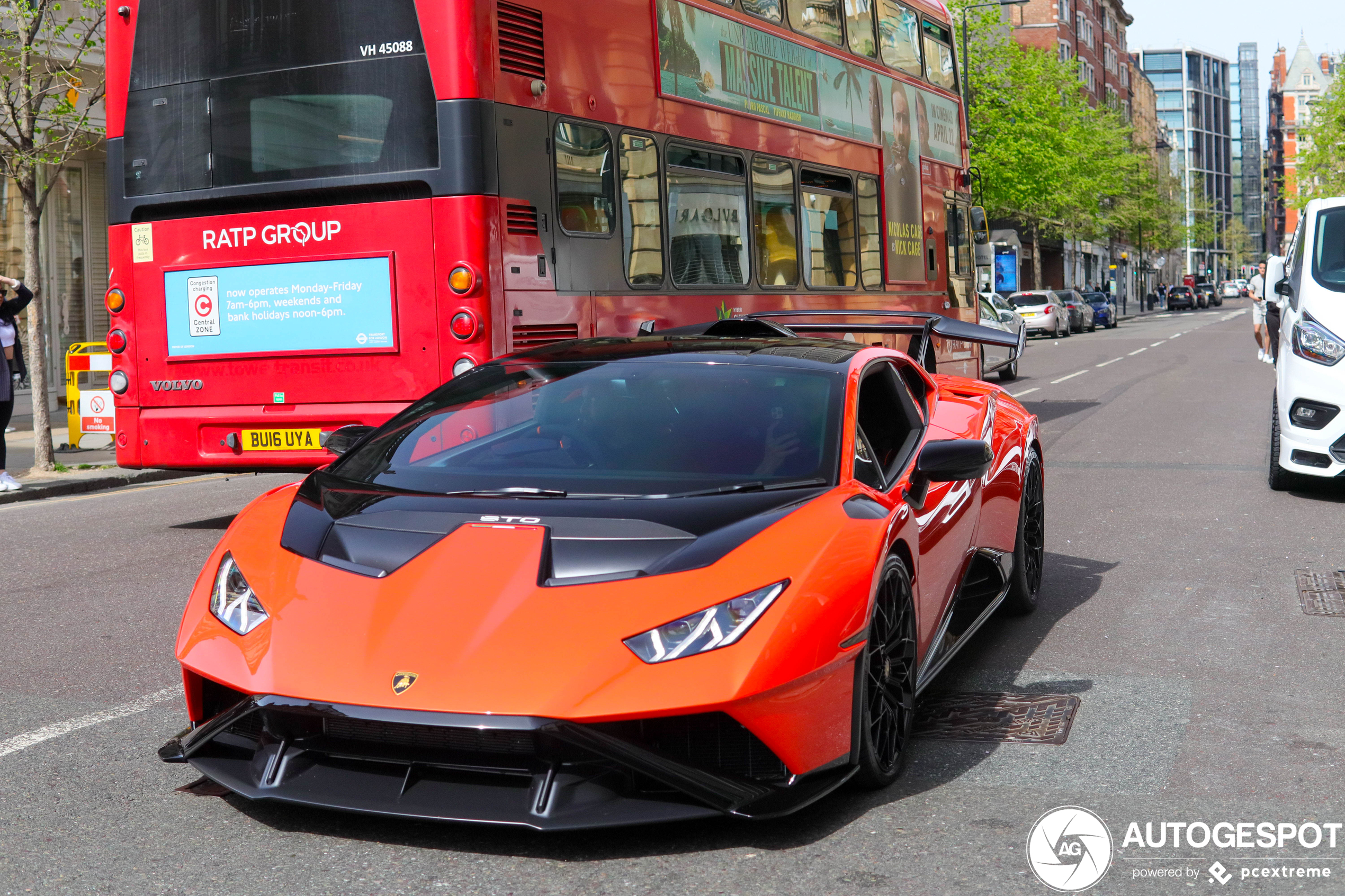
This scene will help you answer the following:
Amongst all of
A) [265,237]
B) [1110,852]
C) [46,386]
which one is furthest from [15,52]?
[1110,852]

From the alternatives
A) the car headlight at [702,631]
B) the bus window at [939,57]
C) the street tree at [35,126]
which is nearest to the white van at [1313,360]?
the bus window at [939,57]

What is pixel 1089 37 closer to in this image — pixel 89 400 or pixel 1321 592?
pixel 89 400

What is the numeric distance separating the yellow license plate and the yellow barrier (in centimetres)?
620

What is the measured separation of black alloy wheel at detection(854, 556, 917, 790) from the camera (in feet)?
12.7

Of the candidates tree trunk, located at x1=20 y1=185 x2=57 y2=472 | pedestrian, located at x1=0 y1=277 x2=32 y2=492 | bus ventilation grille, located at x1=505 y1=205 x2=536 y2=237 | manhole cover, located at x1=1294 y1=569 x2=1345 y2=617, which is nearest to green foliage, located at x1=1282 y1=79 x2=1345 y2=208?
pedestrian, located at x1=0 y1=277 x2=32 y2=492

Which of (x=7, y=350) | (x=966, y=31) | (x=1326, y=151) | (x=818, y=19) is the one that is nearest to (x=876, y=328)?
(x=818, y=19)

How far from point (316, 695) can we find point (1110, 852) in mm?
1924

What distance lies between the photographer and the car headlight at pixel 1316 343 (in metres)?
9.79

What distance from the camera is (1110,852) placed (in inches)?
140

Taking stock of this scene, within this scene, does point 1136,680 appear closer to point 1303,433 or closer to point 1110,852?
point 1110,852

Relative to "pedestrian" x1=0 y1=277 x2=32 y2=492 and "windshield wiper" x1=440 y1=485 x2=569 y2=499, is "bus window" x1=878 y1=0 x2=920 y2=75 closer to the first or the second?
"pedestrian" x1=0 y1=277 x2=32 y2=492

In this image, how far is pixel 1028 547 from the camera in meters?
6.50

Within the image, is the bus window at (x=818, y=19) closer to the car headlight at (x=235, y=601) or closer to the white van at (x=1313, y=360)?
the white van at (x=1313, y=360)

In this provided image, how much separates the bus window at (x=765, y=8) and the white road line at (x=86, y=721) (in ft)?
23.9
